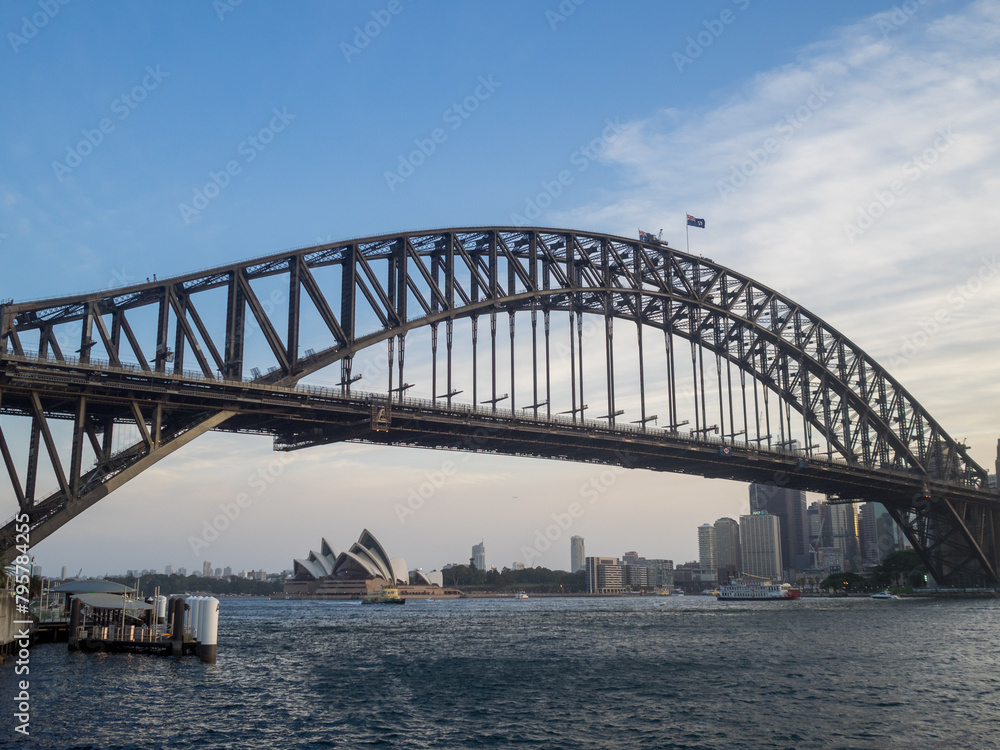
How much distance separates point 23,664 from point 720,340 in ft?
279

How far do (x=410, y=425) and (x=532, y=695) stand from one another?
126 feet

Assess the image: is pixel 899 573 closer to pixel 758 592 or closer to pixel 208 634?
pixel 758 592

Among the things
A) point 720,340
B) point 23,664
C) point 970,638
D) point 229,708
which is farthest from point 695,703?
point 720,340

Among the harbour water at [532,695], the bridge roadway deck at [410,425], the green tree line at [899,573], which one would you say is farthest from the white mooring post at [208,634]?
the green tree line at [899,573]

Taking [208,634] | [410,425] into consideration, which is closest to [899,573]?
[410,425]

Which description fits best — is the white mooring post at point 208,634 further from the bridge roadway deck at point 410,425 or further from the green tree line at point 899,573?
the green tree line at point 899,573

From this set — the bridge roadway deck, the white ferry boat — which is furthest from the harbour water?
the white ferry boat

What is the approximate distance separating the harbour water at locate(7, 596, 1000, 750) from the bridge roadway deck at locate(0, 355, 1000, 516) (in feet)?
48.6

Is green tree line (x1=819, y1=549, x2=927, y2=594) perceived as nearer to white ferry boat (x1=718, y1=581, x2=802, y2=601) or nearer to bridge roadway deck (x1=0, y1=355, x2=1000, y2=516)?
white ferry boat (x1=718, y1=581, x2=802, y2=601)

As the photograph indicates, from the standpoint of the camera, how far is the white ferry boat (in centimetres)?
16338

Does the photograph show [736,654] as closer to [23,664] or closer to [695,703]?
[695,703]

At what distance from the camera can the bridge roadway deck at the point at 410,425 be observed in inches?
2084

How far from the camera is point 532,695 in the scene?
118 feet

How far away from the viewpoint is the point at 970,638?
195 feet
